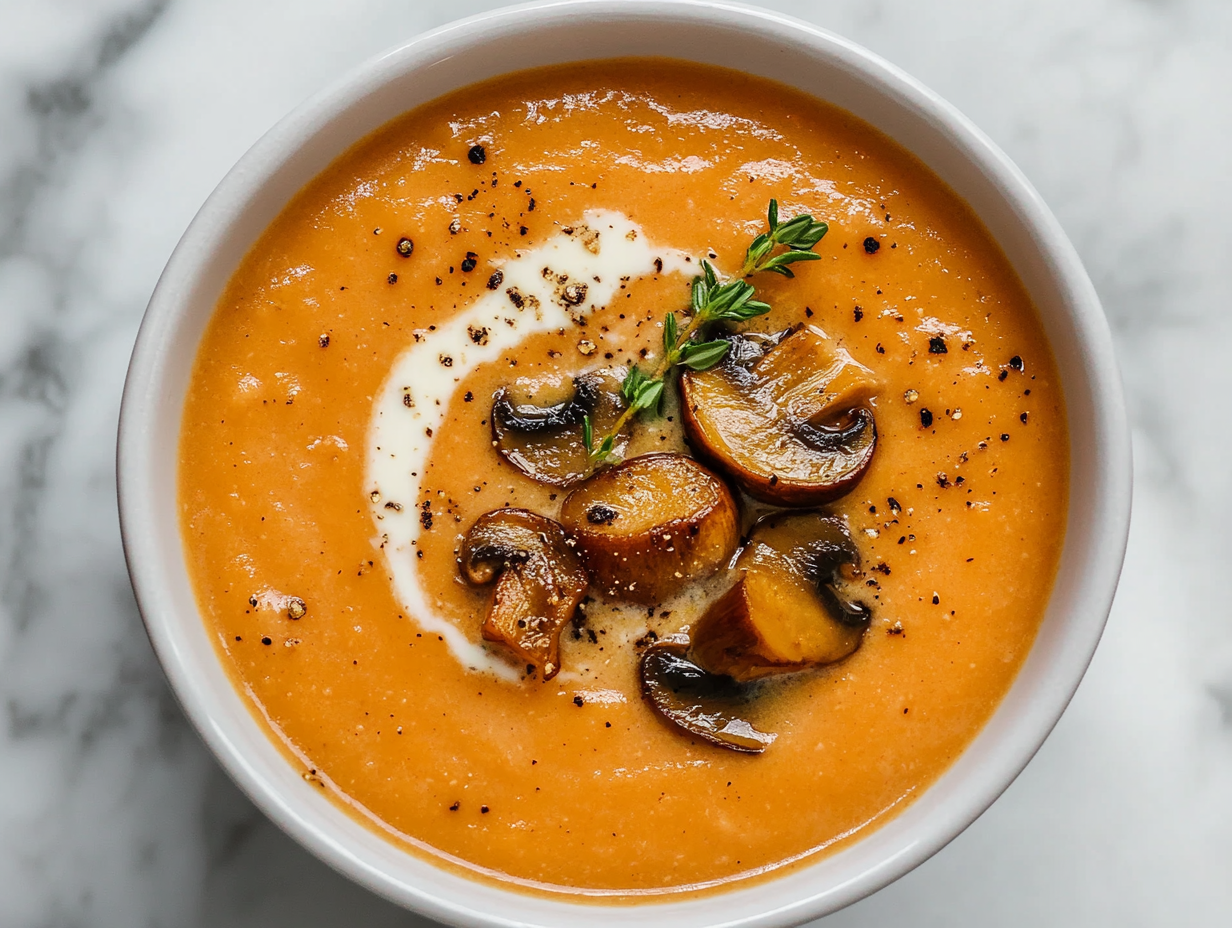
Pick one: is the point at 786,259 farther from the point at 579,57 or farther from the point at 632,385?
the point at 579,57

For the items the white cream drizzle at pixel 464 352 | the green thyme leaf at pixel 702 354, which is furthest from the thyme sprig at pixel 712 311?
the white cream drizzle at pixel 464 352

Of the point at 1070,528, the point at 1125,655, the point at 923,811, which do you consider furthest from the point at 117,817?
the point at 1125,655

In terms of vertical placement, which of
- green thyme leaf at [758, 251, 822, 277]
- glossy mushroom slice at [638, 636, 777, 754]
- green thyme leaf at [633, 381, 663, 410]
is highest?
green thyme leaf at [758, 251, 822, 277]

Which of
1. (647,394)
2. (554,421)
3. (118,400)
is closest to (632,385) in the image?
(647,394)

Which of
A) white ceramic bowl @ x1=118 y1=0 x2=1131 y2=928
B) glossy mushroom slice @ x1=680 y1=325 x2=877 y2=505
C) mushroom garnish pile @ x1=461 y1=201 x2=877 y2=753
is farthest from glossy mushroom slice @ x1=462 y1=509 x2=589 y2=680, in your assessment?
white ceramic bowl @ x1=118 y1=0 x2=1131 y2=928

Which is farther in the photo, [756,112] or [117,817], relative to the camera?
[117,817]

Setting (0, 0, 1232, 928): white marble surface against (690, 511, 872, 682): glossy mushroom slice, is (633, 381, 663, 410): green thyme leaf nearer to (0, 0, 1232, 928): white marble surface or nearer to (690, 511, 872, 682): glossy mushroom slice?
(690, 511, 872, 682): glossy mushroom slice

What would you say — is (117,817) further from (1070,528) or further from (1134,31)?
(1134,31)

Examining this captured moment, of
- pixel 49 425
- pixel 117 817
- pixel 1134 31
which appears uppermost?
pixel 1134 31
